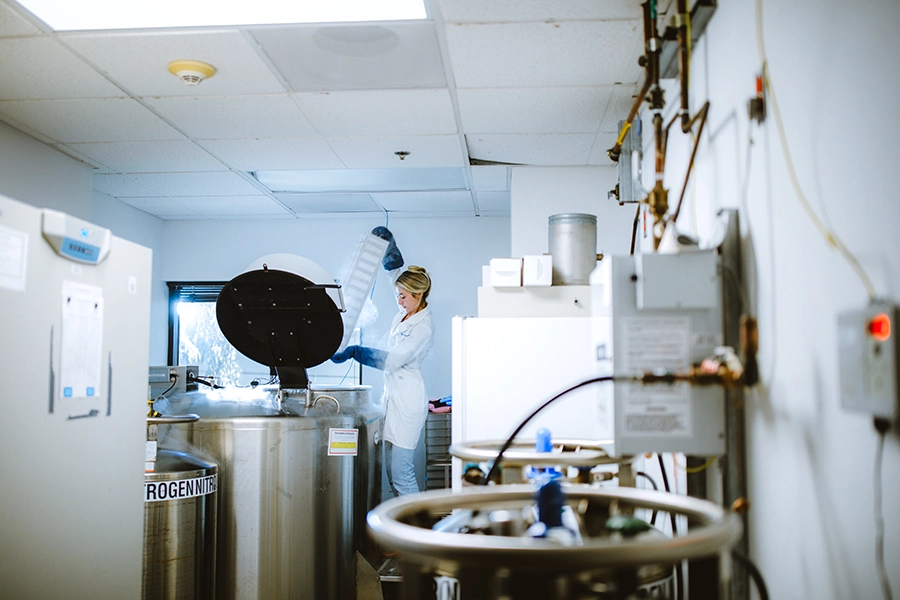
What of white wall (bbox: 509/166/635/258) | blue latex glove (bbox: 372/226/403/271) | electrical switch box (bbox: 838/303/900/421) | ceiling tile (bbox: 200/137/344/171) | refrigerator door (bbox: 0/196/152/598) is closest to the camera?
electrical switch box (bbox: 838/303/900/421)

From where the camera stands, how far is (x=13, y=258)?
1499 millimetres

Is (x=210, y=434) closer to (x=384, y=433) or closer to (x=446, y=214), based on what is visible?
(x=384, y=433)

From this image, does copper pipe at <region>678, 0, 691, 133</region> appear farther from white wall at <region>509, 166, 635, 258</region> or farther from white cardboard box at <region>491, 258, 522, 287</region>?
white wall at <region>509, 166, 635, 258</region>

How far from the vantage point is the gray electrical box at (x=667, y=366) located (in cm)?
141

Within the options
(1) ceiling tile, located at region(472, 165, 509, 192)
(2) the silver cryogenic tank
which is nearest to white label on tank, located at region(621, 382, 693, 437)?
(2) the silver cryogenic tank

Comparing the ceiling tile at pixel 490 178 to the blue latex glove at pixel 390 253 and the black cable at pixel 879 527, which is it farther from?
the black cable at pixel 879 527

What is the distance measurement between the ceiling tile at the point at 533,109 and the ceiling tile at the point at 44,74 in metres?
1.36

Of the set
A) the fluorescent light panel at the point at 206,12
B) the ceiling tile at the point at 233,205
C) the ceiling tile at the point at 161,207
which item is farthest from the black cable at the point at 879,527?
the ceiling tile at the point at 161,207

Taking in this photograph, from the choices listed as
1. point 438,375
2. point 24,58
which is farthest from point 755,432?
point 438,375

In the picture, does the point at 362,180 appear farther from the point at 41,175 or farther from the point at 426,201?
the point at 41,175

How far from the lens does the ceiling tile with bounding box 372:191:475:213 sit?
428 centimetres

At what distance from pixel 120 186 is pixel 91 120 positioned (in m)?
1.17

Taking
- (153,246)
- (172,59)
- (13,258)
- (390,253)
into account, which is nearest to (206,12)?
(172,59)

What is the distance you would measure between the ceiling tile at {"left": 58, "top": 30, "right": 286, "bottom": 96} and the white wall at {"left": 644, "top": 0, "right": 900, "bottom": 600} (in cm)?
156
